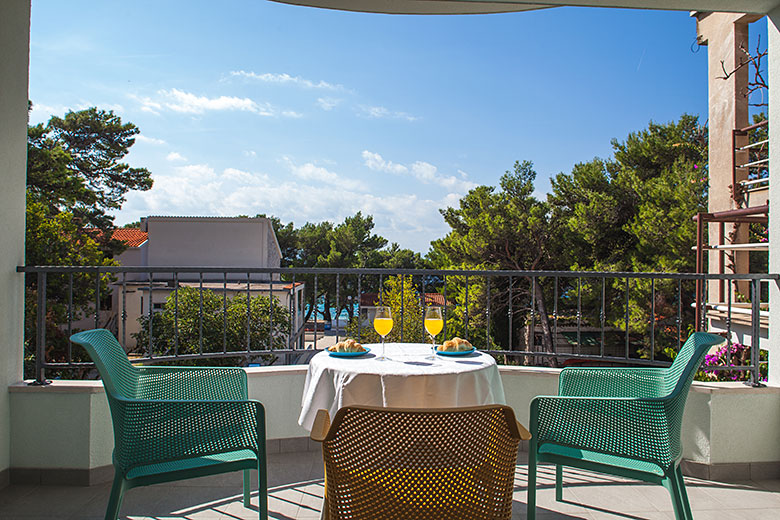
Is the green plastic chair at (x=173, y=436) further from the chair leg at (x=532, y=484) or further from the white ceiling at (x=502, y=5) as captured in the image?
the white ceiling at (x=502, y=5)

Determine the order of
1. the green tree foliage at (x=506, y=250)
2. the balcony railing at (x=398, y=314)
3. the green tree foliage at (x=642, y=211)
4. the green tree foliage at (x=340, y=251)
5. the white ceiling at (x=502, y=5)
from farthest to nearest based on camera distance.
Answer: the green tree foliage at (x=340, y=251), the green tree foliage at (x=506, y=250), the green tree foliage at (x=642, y=211), the balcony railing at (x=398, y=314), the white ceiling at (x=502, y=5)

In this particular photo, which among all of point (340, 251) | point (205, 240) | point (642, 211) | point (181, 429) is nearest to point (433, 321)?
point (181, 429)

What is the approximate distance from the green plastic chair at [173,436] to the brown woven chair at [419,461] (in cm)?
70

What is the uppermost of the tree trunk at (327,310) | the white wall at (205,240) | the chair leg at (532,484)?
the white wall at (205,240)

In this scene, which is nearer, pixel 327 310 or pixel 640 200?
pixel 640 200

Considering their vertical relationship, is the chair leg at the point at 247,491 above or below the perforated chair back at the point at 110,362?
below

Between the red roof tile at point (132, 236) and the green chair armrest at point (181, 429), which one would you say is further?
the red roof tile at point (132, 236)

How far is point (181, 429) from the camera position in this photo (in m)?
1.92

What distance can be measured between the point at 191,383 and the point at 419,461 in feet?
4.89

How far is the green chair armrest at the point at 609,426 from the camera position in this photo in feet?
6.38

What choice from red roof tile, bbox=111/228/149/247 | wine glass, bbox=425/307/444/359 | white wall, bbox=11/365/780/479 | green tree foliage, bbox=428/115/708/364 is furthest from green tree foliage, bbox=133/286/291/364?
red roof tile, bbox=111/228/149/247

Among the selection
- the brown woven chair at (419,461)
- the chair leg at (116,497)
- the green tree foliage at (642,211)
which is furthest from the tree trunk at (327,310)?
the brown woven chair at (419,461)

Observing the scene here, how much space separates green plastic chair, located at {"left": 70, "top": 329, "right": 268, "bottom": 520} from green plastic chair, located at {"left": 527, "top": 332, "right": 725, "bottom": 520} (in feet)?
3.44

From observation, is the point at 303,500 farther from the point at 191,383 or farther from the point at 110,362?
the point at 110,362
